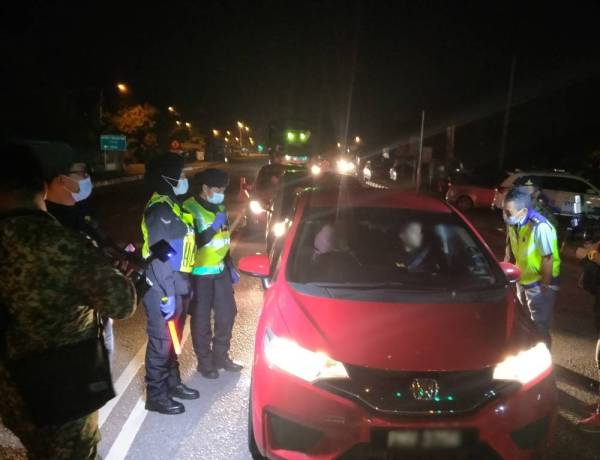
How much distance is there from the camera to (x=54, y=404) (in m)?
2.15

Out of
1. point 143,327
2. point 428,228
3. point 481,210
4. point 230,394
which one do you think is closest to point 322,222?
point 428,228

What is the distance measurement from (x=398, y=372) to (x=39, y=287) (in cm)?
170

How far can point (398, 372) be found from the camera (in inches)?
109

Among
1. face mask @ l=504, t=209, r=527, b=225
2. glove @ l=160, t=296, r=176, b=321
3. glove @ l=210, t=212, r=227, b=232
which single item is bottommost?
glove @ l=160, t=296, r=176, b=321

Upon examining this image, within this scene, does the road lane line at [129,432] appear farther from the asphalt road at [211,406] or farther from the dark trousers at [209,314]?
the dark trousers at [209,314]

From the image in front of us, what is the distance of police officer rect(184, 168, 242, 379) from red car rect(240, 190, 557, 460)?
1.01 m

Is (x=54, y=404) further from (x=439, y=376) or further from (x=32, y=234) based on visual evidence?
(x=439, y=376)

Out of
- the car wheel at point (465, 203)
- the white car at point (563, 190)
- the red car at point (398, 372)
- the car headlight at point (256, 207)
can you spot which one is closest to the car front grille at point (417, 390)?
the red car at point (398, 372)

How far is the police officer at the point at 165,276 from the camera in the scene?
13.2 ft

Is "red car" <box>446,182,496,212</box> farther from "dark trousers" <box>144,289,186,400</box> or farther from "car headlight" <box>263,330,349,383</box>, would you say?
"car headlight" <box>263,330,349,383</box>

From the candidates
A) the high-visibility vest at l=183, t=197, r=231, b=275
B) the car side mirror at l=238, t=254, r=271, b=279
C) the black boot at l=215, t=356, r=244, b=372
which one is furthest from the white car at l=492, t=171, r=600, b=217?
the car side mirror at l=238, t=254, r=271, b=279

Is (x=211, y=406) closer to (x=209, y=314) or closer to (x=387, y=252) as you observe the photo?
(x=209, y=314)

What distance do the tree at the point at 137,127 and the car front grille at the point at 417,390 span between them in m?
47.4

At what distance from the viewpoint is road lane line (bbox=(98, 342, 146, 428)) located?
4.16 meters
